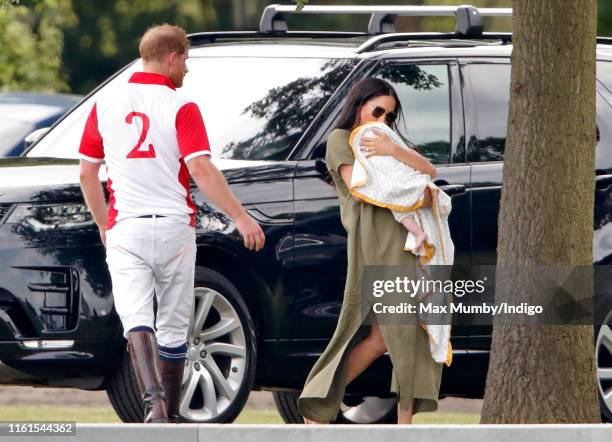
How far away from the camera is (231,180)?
911cm

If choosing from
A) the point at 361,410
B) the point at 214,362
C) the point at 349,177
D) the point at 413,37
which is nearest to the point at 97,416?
the point at 361,410

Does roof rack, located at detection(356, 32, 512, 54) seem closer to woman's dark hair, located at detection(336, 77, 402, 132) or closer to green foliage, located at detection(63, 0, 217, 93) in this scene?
woman's dark hair, located at detection(336, 77, 402, 132)

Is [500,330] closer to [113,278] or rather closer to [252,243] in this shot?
[252,243]

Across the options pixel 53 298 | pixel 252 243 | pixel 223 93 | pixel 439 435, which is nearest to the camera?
pixel 439 435

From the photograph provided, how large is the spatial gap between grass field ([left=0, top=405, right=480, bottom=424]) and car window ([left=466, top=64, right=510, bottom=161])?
6.26 feet

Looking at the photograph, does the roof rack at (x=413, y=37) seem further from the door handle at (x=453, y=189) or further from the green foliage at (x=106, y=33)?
the green foliage at (x=106, y=33)

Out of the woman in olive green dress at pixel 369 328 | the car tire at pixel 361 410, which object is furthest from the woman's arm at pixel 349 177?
the car tire at pixel 361 410

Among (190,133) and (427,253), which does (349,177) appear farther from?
(190,133)

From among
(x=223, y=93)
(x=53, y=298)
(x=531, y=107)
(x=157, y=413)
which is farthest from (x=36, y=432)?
(x=223, y=93)

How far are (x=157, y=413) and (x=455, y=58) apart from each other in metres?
2.79

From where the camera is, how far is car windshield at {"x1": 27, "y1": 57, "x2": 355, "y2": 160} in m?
9.41

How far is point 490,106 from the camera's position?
32.0 feet

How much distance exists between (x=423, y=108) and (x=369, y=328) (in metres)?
1.54

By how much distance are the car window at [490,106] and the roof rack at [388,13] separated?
41 cm
